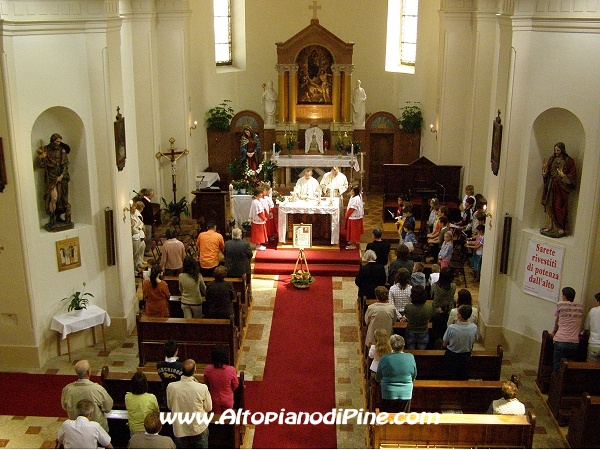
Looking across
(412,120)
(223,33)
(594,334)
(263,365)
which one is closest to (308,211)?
(263,365)

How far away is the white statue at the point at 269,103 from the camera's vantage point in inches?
806

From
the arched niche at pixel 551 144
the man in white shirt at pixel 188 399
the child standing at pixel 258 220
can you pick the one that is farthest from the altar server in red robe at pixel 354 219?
the man in white shirt at pixel 188 399

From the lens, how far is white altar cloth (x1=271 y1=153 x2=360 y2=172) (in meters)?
18.9

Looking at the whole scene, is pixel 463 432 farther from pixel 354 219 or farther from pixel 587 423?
pixel 354 219

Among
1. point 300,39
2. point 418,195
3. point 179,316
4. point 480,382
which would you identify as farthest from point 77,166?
point 300,39

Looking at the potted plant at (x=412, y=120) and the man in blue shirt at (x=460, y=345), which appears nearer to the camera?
the man in blue shirt at (x=460, y=345)

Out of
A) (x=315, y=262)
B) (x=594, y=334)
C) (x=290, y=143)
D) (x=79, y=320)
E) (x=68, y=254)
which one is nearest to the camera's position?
(x=594, y=334)

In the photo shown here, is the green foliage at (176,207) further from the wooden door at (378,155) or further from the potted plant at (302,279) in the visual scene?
the wooden door at (378,155)

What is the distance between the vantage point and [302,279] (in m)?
13.3

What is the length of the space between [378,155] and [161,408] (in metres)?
13.8

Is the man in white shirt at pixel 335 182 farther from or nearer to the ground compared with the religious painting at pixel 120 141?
nearer to the ground

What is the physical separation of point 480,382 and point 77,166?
655 centimetres

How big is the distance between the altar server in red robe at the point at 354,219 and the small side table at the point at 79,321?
231 inches

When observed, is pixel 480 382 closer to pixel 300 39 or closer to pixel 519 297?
pixel 519 297
